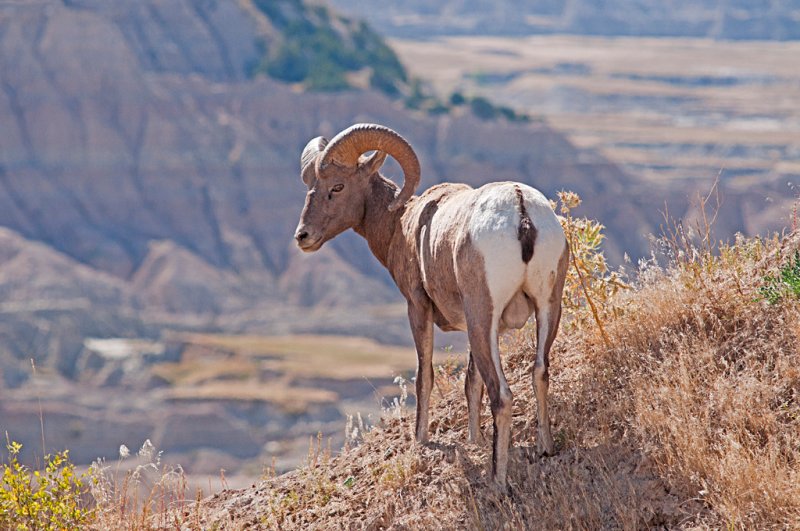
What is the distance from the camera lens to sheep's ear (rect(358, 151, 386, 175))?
34.0ft

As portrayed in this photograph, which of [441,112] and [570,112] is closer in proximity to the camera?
[441,112]

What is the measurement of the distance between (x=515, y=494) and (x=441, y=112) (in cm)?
12158

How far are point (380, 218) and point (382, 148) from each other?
0.61m

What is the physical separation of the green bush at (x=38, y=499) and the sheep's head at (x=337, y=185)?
264cm

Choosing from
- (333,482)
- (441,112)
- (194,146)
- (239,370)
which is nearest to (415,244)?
(333,482)

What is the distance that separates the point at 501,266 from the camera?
27.4 feet

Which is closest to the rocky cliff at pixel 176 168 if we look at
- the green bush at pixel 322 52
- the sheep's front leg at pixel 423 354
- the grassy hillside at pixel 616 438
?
the green bush at pixel 322 52

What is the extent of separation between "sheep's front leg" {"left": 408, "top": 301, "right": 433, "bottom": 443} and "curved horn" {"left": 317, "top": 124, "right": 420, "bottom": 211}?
826 millimetres

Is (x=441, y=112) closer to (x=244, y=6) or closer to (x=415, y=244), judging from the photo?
(x=244, y=6)

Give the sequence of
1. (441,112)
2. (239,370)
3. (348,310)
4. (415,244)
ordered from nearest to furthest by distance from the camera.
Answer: (415,244)
(239,370)
(348,310)
(441,112)

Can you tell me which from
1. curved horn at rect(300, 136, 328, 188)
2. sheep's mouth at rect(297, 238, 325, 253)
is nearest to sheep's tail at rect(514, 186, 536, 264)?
sheep's mouth at rect(297, 238, 325, 253)

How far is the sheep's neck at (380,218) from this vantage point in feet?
34.1

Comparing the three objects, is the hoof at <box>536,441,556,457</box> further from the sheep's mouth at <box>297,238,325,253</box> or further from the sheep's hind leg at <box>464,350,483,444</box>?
the sheep's mouth at <box>297,238,325,253</box>

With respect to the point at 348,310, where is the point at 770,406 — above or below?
below
